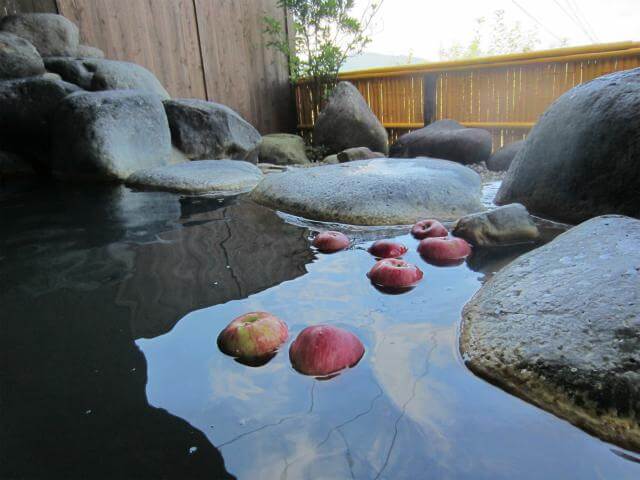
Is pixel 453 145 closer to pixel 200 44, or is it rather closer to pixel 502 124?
pixel 502 124

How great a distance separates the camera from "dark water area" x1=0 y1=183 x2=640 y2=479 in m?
0.96

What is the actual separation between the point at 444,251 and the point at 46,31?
19.5 feet

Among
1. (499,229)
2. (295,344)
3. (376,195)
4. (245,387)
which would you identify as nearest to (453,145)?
(376,195)

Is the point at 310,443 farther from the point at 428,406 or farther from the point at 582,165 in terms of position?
the point at 582,165

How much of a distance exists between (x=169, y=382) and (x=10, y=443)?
0.37m

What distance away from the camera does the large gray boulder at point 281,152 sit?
7.45m

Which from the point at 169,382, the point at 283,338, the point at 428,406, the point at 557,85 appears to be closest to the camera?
the point at 428,406

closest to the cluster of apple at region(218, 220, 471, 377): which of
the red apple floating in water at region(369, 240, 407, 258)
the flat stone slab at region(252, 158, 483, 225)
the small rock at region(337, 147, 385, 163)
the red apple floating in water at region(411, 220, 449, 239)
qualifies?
the red apple floating in water at region(369, 240, 407, 258)

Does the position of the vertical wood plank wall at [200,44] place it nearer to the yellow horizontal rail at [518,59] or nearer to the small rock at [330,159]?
the yellow horizontal rail at [518,59]

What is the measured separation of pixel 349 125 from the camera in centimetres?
758

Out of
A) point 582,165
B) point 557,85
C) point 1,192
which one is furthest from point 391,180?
point 557,85

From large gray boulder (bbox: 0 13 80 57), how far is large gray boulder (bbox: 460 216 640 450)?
6.27m

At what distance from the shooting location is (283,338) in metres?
1.40

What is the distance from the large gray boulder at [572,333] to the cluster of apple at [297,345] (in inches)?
14.6
